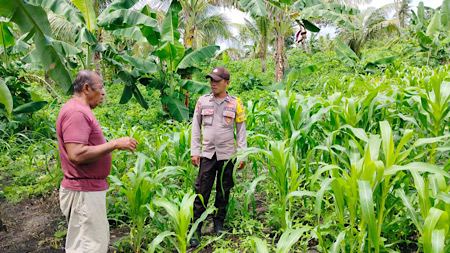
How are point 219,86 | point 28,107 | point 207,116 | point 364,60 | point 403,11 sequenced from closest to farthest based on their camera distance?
1. point 219,86
2. point 207,116
3. point 28,107
4. point 364,60
5. point 403,11

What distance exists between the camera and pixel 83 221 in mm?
2277

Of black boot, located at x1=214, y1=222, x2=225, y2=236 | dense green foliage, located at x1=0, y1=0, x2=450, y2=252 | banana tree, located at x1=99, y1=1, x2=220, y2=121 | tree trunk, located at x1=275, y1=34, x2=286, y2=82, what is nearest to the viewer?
dense green foliage, located at x1=0, y1=0, x2=450, y2=252

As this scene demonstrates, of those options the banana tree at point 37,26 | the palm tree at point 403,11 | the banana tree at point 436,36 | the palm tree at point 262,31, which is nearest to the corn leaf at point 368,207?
the banana tree at point 37,26

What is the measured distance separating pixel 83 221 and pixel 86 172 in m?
0.35

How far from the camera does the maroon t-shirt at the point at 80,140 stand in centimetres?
214

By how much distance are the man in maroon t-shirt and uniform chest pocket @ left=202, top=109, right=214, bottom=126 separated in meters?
0.96

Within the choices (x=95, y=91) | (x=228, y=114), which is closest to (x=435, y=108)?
(x=228, y=114)

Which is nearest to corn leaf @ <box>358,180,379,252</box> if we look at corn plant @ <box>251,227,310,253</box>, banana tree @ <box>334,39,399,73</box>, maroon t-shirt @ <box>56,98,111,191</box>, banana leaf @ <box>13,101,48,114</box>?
corn plant @ <box>251,227,310,253</box>

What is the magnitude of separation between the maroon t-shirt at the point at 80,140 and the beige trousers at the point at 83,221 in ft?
0.21

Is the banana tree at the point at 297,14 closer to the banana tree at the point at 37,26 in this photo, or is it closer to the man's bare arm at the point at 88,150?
the banana tree at the point at 37,26

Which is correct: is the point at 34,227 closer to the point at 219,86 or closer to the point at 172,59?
the point at 219,86

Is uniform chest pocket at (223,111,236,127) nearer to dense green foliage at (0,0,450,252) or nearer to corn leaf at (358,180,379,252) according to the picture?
dense green foliage at (0,0,450,252)

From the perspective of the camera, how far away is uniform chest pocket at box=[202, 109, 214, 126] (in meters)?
3.09

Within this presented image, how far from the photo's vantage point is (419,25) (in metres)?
11.4
